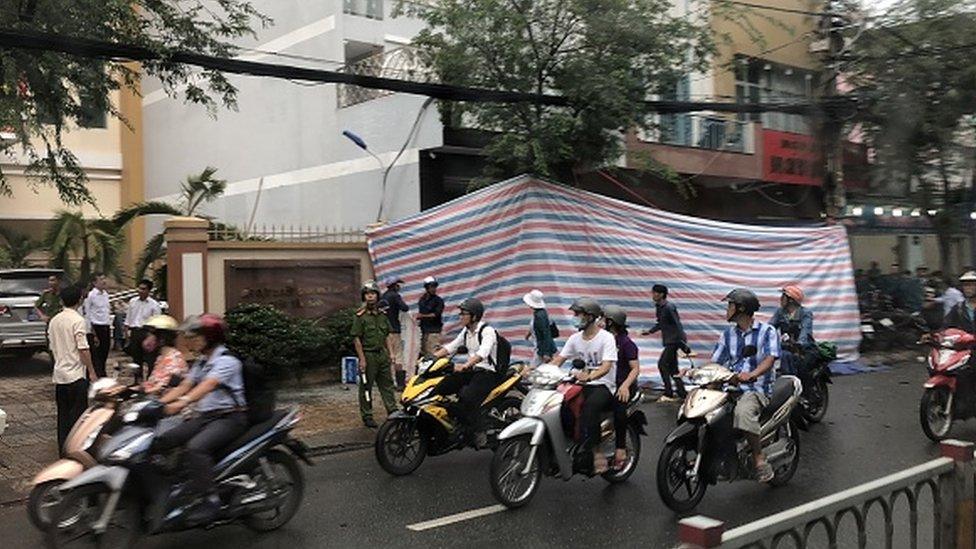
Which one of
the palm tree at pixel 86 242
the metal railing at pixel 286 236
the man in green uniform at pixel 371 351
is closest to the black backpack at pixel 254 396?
the man in green uniform at pixel 371 351

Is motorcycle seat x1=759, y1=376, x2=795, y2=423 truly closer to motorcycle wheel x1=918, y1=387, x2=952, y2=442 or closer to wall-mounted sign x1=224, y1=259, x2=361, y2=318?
motorcycle wheel x1=918, y1=387, x2=952, y2=442

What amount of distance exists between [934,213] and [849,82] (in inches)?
138

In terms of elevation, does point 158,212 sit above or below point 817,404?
above

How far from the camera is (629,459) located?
7215mm

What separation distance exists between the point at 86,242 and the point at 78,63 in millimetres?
7015

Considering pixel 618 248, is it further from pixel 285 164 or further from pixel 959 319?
pixel 285 164

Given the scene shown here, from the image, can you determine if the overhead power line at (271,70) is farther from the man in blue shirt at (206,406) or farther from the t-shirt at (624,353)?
the t-shirt at (624,353)

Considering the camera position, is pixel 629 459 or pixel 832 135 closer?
pixel 629 459

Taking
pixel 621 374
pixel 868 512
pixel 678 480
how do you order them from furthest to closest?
pixel 621 374 → pixel 678 480 → pixel 868 512

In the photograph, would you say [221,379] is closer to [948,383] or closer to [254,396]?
[254,396]

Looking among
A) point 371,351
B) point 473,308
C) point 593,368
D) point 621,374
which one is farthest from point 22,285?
point 593,368

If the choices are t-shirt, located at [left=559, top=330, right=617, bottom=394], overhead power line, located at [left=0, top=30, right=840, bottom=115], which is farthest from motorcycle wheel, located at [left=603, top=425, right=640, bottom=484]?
overhead power line, located at [left=0, top=30, right=840, bottom=115]

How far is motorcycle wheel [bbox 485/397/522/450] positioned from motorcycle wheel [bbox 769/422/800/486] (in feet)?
7.16

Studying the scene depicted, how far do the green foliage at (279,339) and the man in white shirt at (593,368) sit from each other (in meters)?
Result: 6.14
